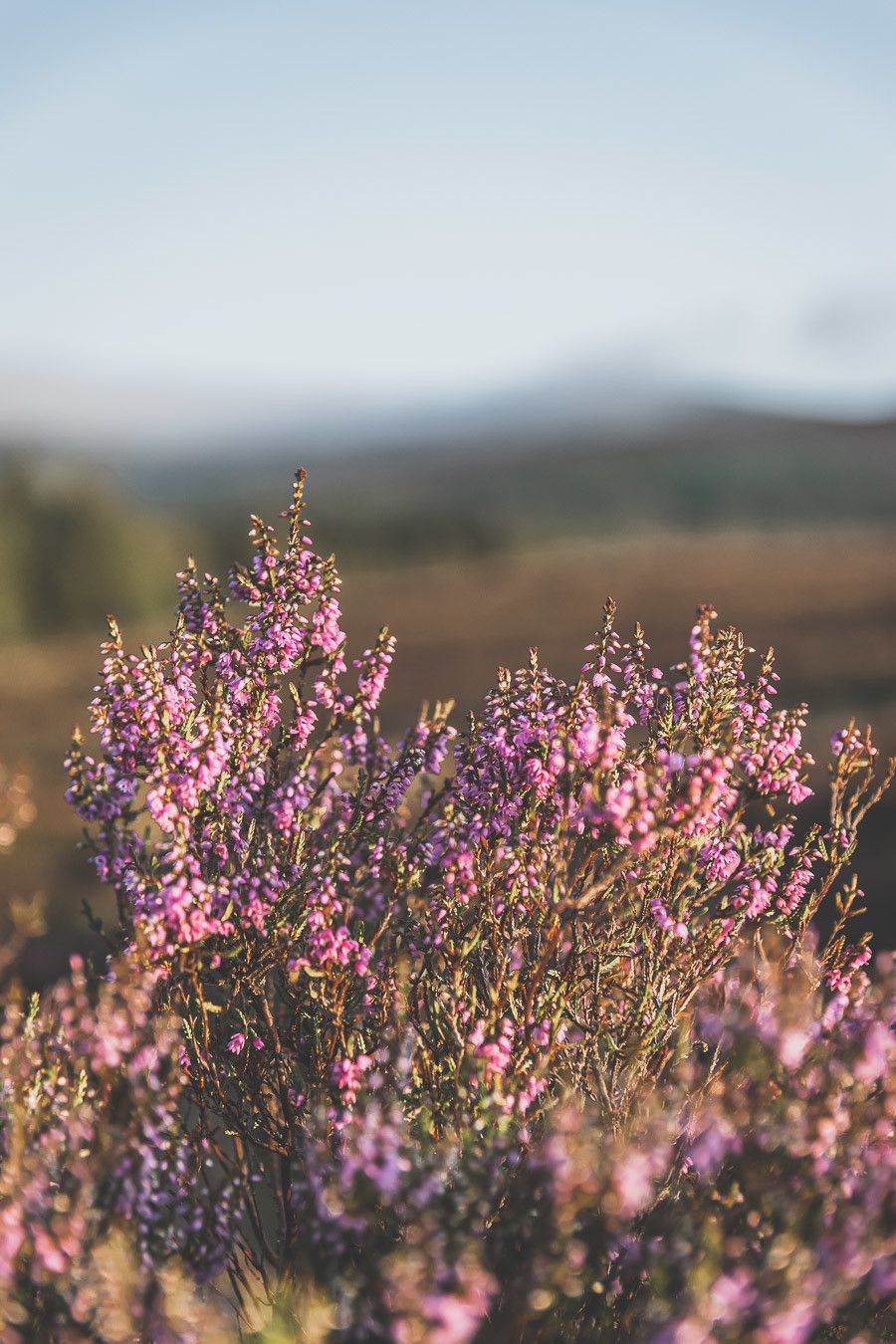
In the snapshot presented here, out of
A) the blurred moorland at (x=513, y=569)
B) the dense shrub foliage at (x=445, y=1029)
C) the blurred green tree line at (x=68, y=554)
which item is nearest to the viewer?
the dense shrub foliage at (x=445, y=1029)

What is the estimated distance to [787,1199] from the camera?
3.31 metres

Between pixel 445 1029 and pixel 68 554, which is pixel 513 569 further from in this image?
pixel 445 1029

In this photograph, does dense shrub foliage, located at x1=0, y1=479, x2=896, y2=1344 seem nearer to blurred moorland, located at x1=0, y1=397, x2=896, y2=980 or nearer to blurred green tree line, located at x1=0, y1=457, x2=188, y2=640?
blurred moorland, located at x1=0, y1=397, x2=896, y2=980

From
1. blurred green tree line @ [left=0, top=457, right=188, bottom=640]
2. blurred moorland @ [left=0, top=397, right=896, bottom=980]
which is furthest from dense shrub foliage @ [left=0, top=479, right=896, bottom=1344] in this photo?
blurred green tree line @ [left=0, top=457, right=188, bottom=640]

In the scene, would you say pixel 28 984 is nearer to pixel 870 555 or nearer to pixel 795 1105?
pixel 795 1105

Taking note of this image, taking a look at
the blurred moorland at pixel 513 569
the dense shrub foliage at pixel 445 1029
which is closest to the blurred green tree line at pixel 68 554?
the blurred moorland at pixel 513 569

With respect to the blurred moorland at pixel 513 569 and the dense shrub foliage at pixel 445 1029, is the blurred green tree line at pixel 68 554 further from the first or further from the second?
the dense shrub foliage at pixel 445 1029

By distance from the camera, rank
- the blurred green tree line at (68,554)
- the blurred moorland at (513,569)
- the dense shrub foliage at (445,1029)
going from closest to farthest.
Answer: the dense shrub foliage at (445,1029) → the blurred moorland at (513,569) → the blurred green tree line at (68,554)

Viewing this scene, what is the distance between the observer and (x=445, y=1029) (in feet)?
15.7

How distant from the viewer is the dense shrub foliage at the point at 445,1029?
328cm

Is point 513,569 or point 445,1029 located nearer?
point 445,1029

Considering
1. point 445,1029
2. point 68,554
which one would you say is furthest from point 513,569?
point 445,1029

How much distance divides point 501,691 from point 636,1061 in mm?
1877

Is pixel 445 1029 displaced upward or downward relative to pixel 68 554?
downward
